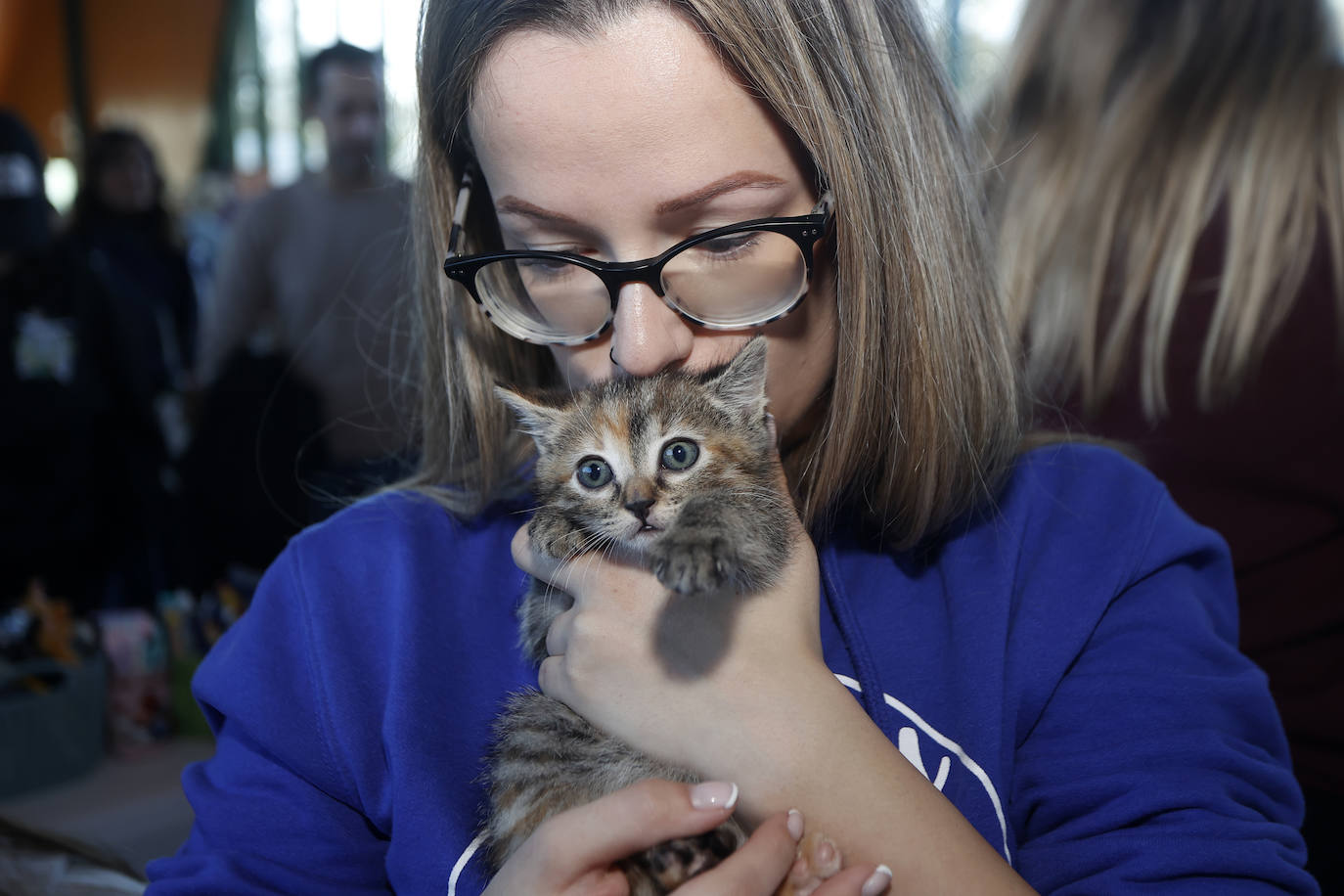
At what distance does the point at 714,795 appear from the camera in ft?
4.01

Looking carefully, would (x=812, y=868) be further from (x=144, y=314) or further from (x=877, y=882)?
(x=144, y=314)

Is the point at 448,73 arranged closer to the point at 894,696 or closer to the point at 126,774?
the point at 894,696

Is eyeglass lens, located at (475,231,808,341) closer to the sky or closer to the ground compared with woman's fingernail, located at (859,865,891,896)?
closer to the sky

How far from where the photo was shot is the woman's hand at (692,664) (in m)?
1.30

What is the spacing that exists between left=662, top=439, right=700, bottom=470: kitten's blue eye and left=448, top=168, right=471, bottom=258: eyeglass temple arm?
0.46 metres

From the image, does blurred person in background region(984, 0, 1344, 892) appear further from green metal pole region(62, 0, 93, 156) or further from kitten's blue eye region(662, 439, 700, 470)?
green metal pole region(62, 0, 93, 156)

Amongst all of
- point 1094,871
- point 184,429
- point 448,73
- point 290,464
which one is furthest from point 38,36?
point 1094,871

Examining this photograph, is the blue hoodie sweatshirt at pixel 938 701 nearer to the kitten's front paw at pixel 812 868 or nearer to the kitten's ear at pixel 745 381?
the kitten's front paw at pixel 812 868

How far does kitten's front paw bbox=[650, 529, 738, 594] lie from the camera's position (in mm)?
1172

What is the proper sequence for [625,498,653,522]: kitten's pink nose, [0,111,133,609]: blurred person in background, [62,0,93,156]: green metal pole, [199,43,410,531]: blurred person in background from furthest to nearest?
1. [62,0,93,156]: green metal pole
2. [199,43,410,531]: blurred person in background
3. [0,111,133,609]: blurred person in background
4. [625,498,653,522]: kitten's pink nose

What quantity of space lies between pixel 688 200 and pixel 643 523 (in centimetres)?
51

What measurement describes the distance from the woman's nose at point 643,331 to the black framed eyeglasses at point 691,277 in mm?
14

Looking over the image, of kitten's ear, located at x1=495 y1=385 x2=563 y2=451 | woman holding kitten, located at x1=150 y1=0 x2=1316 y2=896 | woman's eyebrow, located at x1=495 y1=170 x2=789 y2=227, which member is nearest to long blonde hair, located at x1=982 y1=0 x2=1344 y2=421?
woman holding kitten, located at x1=150 y1=0 x2=1316 y2=896

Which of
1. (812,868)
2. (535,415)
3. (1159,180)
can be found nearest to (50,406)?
(535,415)
